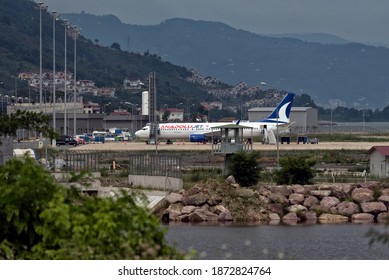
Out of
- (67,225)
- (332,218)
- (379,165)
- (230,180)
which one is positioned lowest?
(332,218)

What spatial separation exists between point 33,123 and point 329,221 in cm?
3023

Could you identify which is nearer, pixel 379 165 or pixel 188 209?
pixel 188 209

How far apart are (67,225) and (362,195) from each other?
140 feet

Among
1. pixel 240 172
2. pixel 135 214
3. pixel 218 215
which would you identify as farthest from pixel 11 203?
pixel 240 172

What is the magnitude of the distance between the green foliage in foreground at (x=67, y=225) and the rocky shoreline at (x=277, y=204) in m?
35.8

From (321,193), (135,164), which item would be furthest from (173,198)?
(135,164)

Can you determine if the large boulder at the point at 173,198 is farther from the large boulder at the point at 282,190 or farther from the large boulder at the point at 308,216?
the large boulder at the point at 308,216

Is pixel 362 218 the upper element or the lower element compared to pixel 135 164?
lower

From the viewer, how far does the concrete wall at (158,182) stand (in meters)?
68.7

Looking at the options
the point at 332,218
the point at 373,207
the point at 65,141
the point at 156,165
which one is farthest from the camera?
the point at 65,141

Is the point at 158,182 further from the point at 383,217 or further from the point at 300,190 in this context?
the point at 383,217

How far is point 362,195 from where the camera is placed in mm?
62594

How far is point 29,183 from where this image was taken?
22.9 m

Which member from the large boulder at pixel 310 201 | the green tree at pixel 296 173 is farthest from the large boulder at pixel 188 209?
the green tree at pixel 296 173
